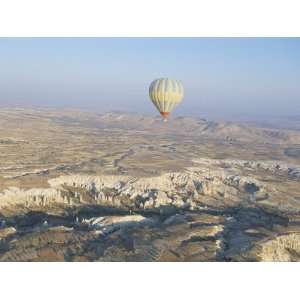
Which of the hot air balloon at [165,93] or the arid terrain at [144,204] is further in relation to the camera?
the hot air balloon at [165,93]

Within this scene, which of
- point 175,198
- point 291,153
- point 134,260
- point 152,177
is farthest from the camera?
point 291,153

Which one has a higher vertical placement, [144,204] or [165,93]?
[165,93]

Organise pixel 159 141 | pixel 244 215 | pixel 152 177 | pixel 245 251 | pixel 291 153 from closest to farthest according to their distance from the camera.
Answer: pixel 245 251 < pixel 244 215 < pixel 152 177 < pixel 291 153 < pixel 159 141

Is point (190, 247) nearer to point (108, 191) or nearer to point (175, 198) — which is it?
point (175, 198)

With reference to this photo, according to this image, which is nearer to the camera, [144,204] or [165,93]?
[165,93]

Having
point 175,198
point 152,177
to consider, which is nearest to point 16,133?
point 152,177

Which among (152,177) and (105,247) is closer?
(105,247)
